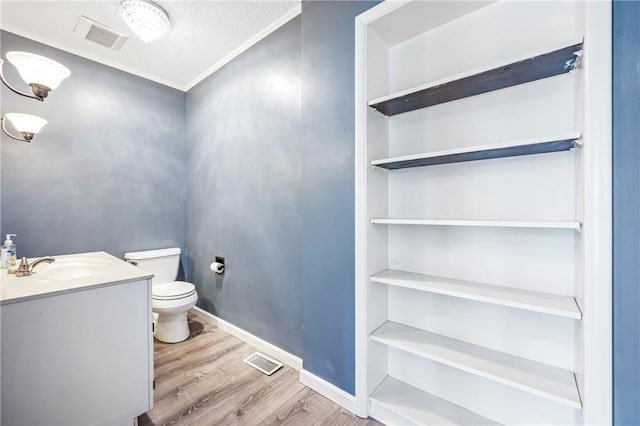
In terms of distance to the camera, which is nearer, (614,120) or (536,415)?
(614,120)

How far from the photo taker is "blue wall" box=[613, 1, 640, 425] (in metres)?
0.82

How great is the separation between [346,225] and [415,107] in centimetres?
72

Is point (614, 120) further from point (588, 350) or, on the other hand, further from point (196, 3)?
point (196, 3)

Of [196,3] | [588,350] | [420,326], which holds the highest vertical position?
[196,3]

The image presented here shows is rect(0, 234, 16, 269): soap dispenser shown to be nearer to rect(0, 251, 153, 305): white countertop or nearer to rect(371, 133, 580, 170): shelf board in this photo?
rect(0, 251, 153, 305): white countertop

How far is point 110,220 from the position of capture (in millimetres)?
2516

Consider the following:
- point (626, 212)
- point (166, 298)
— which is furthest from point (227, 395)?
point (626, 212)

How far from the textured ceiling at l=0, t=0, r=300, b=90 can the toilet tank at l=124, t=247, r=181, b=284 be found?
1.78 m

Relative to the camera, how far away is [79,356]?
1.17 meters

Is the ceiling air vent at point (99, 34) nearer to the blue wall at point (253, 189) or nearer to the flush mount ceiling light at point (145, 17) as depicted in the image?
the flush mount ceiling light at point (145, 17)

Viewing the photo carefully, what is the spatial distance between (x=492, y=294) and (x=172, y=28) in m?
2.65

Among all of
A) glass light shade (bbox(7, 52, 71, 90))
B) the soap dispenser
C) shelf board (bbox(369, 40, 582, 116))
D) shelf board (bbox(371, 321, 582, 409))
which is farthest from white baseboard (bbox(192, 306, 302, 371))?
glass light shade (bbox(7, 52, 71, 90))

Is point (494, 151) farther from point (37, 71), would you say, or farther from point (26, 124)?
point (26, 124)

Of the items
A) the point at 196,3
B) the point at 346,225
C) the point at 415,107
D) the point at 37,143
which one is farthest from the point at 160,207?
the point at 415,107
